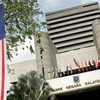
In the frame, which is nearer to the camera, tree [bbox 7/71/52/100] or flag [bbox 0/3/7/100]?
flag [bbox 0/3/7/100]

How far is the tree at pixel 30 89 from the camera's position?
2200cm

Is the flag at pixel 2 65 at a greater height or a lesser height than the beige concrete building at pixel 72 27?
lesser

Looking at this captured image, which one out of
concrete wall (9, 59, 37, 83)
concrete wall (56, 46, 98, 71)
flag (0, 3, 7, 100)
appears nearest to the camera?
flag (0, 3, 7, 100)

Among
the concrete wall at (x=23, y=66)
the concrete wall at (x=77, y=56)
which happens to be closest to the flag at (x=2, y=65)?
the concrete wall at (x=77, y=56)

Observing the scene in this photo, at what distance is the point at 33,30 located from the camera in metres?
9.16

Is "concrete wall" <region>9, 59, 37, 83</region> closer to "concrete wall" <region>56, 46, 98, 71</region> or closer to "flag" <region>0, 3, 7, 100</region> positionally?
"concrete wall" <region>56, 46, 98, 71</region>

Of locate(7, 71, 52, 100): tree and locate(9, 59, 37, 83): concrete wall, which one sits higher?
locate(9, 59, 37, 83): concrete wall

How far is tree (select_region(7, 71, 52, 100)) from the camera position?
22.0 metres

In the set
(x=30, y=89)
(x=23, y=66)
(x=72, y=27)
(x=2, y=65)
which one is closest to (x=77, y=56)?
(x=23, y=66)

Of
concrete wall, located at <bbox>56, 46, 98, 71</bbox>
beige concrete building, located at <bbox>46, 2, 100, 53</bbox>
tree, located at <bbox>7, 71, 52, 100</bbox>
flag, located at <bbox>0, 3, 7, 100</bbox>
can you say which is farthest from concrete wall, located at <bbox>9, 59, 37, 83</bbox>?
flag, located at <bbox>0, 3, 7, 100</bbox>

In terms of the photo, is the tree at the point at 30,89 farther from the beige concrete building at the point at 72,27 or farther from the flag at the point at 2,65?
the beige concrete building at the point at 72,27

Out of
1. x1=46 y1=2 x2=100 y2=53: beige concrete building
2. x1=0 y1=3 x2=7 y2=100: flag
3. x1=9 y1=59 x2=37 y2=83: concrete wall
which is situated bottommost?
x1=0 y1=3 x2=7 y2=100: flag

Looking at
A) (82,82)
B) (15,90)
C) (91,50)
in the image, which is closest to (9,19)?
(15,90)

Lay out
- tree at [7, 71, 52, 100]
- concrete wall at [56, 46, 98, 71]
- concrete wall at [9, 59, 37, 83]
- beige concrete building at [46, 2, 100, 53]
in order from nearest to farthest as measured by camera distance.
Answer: tree at [7, 71, 52, 100] < concrete wall at [56, 46, 98, 71] < concrete wall at [9, 59, 37, 83] < beige concrete building at [46, 2, 100, 53]
